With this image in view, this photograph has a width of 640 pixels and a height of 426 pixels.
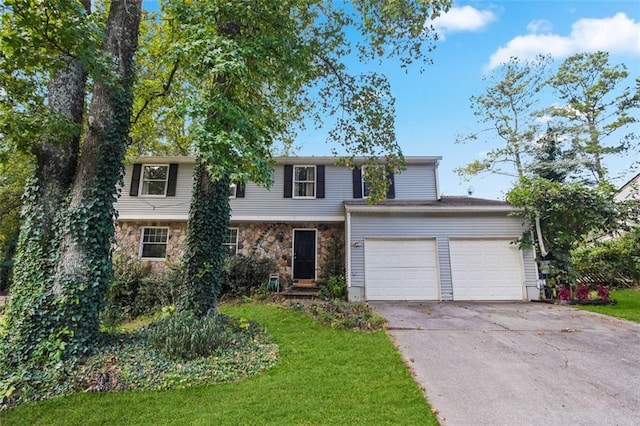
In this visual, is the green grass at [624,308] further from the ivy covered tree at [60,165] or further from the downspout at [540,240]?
the ivy covered tree at [60,165]

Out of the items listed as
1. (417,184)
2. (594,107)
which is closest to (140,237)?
(417,184)

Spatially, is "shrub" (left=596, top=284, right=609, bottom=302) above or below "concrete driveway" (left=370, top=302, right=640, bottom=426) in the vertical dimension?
above

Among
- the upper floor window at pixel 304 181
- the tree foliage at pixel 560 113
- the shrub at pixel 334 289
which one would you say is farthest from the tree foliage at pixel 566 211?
the tree foliage at pixel 560 113

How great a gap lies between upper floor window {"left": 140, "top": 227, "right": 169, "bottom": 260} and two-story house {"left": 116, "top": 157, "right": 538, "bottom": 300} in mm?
38

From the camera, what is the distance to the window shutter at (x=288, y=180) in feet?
36.6

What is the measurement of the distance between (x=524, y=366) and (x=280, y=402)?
11.0 feet

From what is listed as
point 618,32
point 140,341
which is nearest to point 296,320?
point 140,341

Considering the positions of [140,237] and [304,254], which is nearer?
[304,254]

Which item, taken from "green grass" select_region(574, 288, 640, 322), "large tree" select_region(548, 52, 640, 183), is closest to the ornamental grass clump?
"green grass" select_region(574, 288, 640, 322)

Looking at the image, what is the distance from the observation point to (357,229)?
9.55 m

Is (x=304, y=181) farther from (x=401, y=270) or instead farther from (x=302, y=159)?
(x=401, y=270)

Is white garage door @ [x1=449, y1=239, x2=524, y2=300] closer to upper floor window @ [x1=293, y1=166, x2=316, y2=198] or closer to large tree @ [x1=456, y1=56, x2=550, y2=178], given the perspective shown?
upper floor window @ [x1=293, y1=166, x2=316, y2=198]

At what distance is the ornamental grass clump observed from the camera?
405cm

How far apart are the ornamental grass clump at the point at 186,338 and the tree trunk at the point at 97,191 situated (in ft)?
2.86
